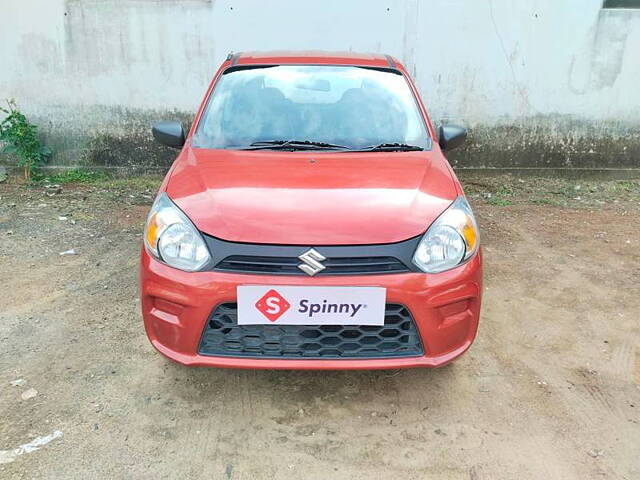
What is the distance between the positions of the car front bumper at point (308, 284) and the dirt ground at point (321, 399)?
0.35 meters

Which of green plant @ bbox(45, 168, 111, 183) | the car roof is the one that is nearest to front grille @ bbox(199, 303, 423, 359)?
the car roof

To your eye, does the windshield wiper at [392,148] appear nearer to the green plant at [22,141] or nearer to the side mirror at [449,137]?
the side mirror at [449,137]

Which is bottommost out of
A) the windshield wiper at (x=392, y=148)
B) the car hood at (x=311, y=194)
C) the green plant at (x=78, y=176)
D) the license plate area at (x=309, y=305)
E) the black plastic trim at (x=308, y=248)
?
the green plant at (x=78, y=176)

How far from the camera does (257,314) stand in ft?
6.86

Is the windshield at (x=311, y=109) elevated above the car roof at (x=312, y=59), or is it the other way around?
the car roof at (x=312, y=59)

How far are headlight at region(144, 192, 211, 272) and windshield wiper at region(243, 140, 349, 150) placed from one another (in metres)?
0.70

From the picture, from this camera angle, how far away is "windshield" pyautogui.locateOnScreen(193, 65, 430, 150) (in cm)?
296

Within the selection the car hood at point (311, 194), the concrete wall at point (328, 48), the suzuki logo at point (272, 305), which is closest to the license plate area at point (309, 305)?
the suzuki logo at point (272, 305)

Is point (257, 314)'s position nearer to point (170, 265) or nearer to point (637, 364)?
point (170, 265)

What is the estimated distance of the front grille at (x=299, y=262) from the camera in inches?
82.6

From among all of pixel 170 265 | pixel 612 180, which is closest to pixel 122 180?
pixel 170 265

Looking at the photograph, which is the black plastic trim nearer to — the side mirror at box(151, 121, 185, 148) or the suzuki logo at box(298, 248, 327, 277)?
the suzuki logo at box(298, 248, 327, 277)

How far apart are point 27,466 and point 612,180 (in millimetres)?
6518

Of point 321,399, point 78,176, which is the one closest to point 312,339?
point 321,399
